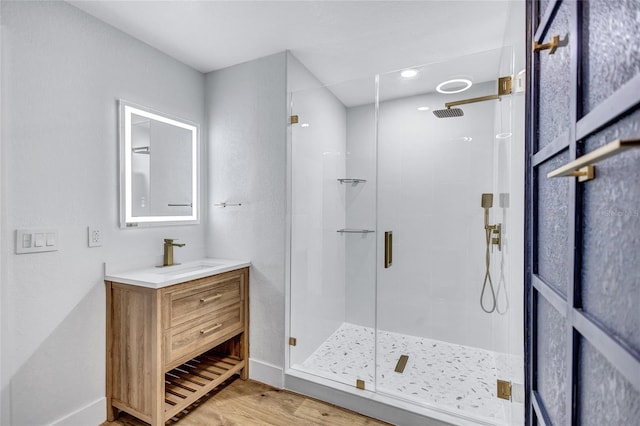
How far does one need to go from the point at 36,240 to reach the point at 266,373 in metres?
1.64

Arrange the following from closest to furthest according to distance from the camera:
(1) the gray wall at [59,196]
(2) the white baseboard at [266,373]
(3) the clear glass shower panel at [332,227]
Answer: (1) the gray wall at [59,196]
(2) the white baseboard at [266,373]
(3) the clear glass shower panel at [332,227]

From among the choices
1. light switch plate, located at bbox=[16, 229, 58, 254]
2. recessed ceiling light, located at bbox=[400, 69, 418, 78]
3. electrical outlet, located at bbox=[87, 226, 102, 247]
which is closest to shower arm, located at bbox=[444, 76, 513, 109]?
recessed ceiling light, located at bbox=[400, 69, 418, 78]

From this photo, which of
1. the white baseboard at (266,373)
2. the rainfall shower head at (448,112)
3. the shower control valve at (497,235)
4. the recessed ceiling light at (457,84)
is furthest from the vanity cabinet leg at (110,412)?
the recessed ceiling light at (457,84)

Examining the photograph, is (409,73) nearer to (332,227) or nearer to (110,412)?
(332,227)

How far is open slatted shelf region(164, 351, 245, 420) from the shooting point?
5.87ft

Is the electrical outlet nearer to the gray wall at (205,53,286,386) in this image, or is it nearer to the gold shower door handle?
the gray wall at (205,53,286,386)

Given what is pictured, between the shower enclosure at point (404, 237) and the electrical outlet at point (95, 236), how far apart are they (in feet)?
3.96

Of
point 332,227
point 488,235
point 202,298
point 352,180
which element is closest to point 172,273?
point 202,298

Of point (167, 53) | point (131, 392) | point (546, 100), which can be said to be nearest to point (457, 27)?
point (546, 100)

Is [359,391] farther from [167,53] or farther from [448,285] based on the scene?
[167,53]

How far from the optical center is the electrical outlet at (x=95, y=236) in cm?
177

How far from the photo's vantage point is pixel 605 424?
0.56 metres

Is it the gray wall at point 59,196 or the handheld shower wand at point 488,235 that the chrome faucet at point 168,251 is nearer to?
the gray wall at point 59,196

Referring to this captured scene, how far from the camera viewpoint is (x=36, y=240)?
1.53 m
